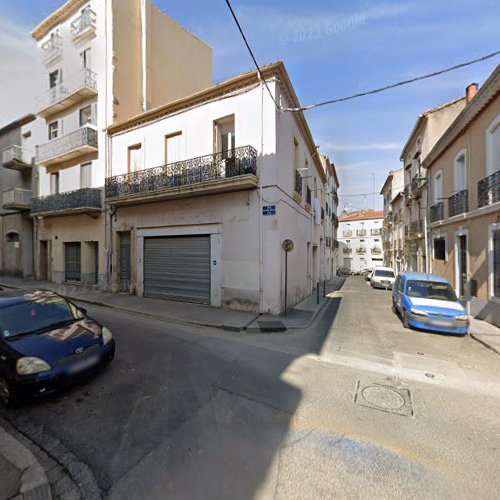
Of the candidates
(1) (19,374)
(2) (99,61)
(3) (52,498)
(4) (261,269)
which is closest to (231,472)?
(3) (52,498)

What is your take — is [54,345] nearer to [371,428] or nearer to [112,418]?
[112,418]

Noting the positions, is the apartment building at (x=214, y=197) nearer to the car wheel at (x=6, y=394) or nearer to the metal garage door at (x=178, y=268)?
the metal garage door at (x=178, y=268)

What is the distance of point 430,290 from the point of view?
748 centimetres

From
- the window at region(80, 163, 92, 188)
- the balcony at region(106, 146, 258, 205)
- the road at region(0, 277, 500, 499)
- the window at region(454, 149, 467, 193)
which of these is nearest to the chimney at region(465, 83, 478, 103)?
the window at region(454, 149, 467, 193)

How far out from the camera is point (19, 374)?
3.09 metres

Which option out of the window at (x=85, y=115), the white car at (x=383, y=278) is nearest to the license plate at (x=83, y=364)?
the window at (x=85, y=115)

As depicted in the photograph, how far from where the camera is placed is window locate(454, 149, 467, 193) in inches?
395

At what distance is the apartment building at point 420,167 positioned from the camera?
13.7m

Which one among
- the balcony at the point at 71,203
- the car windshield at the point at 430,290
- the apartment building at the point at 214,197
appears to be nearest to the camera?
the car windshield at the point at 430,290

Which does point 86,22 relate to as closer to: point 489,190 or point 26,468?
point 26,468

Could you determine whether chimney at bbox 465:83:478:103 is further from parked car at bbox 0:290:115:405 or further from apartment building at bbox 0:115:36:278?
apartment building at bbox 0:115:36:278

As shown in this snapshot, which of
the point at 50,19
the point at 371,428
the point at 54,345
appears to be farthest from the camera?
the point at 50,19

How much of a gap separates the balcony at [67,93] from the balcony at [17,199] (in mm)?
4667

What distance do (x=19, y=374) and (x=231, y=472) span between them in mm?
2835
